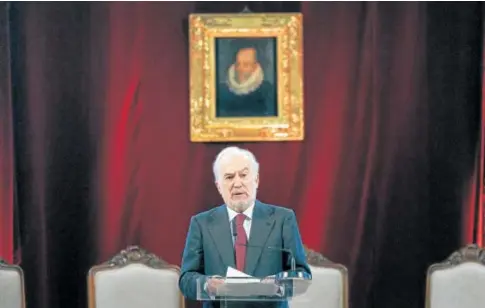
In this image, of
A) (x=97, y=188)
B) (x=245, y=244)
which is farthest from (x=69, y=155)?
(x=245, y=244)

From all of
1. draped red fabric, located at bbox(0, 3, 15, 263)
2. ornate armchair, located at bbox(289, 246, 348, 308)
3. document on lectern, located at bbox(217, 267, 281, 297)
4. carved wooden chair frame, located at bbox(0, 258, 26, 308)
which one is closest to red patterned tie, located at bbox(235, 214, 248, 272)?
document on lectern, located at bbox(217, 267, 281, 297)

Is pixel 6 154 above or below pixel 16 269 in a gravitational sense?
above

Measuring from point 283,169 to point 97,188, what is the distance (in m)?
0.96

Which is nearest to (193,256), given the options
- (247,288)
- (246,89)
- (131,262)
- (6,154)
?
(247,288)

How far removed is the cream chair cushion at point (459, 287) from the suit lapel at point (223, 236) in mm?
1487

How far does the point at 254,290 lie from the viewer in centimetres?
181

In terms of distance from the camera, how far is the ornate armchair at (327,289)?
3.02 meters

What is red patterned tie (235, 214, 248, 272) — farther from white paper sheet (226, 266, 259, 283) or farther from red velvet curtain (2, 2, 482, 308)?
red velvet curtain (2, 2, 482, 308)

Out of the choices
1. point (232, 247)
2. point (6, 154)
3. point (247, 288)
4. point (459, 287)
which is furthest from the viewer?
point (6, 154)

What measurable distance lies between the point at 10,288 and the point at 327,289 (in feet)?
4.85

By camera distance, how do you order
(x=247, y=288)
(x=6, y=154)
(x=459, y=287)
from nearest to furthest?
(x=247, y=288), (x=459, y=287), (x=6, y=154)

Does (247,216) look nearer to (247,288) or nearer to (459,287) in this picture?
(247,288)

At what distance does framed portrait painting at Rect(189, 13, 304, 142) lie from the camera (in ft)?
11.1

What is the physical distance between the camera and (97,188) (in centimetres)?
338
